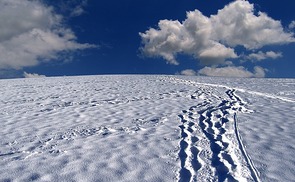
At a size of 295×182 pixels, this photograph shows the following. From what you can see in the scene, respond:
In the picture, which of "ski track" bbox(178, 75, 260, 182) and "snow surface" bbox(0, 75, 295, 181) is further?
"snow surface" bbox(0, 75, 295, 181)

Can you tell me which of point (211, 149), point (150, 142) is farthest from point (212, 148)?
point (150, 142)

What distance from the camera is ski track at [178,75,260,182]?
5.74 m

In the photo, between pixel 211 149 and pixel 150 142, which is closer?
pixel 211 149

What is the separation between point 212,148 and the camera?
7.12m

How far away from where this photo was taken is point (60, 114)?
11406 millimetres

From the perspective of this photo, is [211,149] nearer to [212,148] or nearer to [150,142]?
[212,148]

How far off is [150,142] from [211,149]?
1525mm

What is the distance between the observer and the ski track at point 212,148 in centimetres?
574

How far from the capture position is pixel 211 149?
705 centimetres

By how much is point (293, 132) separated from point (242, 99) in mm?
6040

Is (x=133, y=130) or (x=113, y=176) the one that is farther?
(x=133, y=130)

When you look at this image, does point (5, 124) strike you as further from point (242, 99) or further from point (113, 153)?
point (242, 99)

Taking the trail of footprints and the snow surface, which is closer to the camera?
the trail of footprints

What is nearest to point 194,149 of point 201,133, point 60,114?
point 201,133
